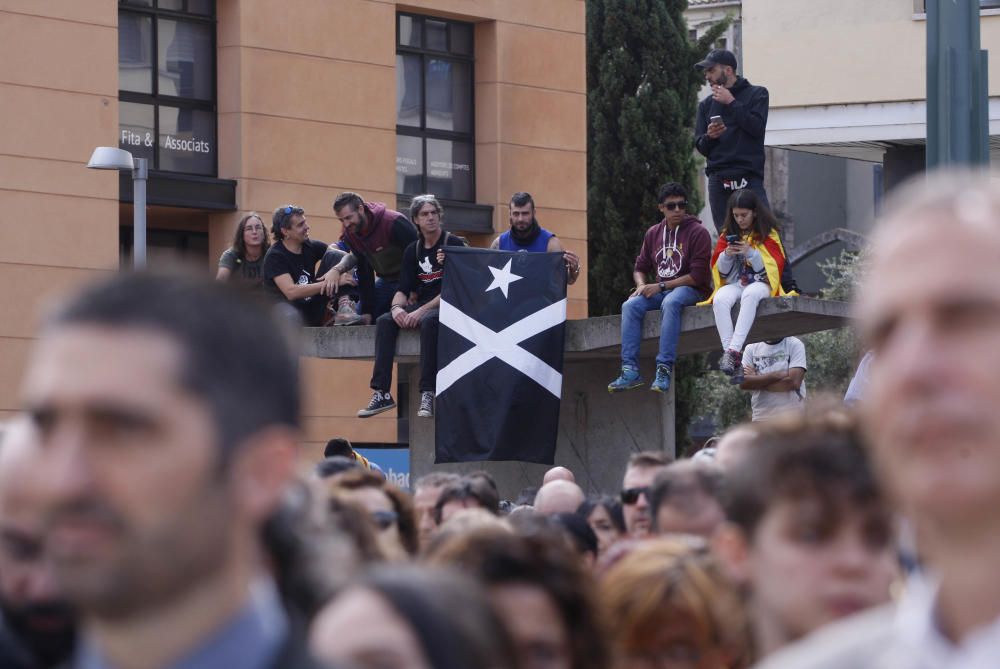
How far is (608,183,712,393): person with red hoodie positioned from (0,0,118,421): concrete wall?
10749 millimetres

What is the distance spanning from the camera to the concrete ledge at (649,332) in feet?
43.4

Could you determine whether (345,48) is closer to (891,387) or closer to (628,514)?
(628,514)

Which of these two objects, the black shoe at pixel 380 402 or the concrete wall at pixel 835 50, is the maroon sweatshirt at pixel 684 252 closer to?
the black shoe at pixel 380 402

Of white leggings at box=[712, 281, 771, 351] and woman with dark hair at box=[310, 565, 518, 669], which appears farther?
white leggings at box=[712, 281, 771, 351]

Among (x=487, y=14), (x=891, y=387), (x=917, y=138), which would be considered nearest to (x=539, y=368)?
(x=917, y=138)

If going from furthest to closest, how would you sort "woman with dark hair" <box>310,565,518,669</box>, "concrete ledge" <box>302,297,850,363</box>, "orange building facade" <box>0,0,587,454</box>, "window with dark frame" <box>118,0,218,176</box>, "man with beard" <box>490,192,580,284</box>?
"window with dark frame" <box>118,0,218,176</box> → "orange building facade" <box>0,0,587,454</box> → "man with beard" <box>490,192,580,284</box> → "concrete ledge" <box>302,297,850,363</box> → "woman with dark hair" <box>310,565,518,669</box>

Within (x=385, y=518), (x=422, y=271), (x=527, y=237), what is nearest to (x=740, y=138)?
(x=527, y=237)

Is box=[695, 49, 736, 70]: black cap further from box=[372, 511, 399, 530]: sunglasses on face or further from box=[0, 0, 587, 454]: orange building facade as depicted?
box=[0, 0, 587, 454]: orange building facade

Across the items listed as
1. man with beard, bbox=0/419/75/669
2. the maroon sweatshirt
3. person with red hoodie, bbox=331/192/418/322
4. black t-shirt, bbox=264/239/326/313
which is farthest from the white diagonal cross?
man with beard, bbox=0/419/75/669

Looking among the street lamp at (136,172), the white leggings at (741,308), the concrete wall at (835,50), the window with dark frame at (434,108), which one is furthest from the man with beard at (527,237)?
the window with dark frame at (434,108)

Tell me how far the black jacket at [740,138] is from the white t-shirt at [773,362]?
5.08 feet

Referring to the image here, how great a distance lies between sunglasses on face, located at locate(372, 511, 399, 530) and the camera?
17.4 ft

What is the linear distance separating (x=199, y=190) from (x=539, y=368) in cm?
1166

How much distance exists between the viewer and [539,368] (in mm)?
13789
